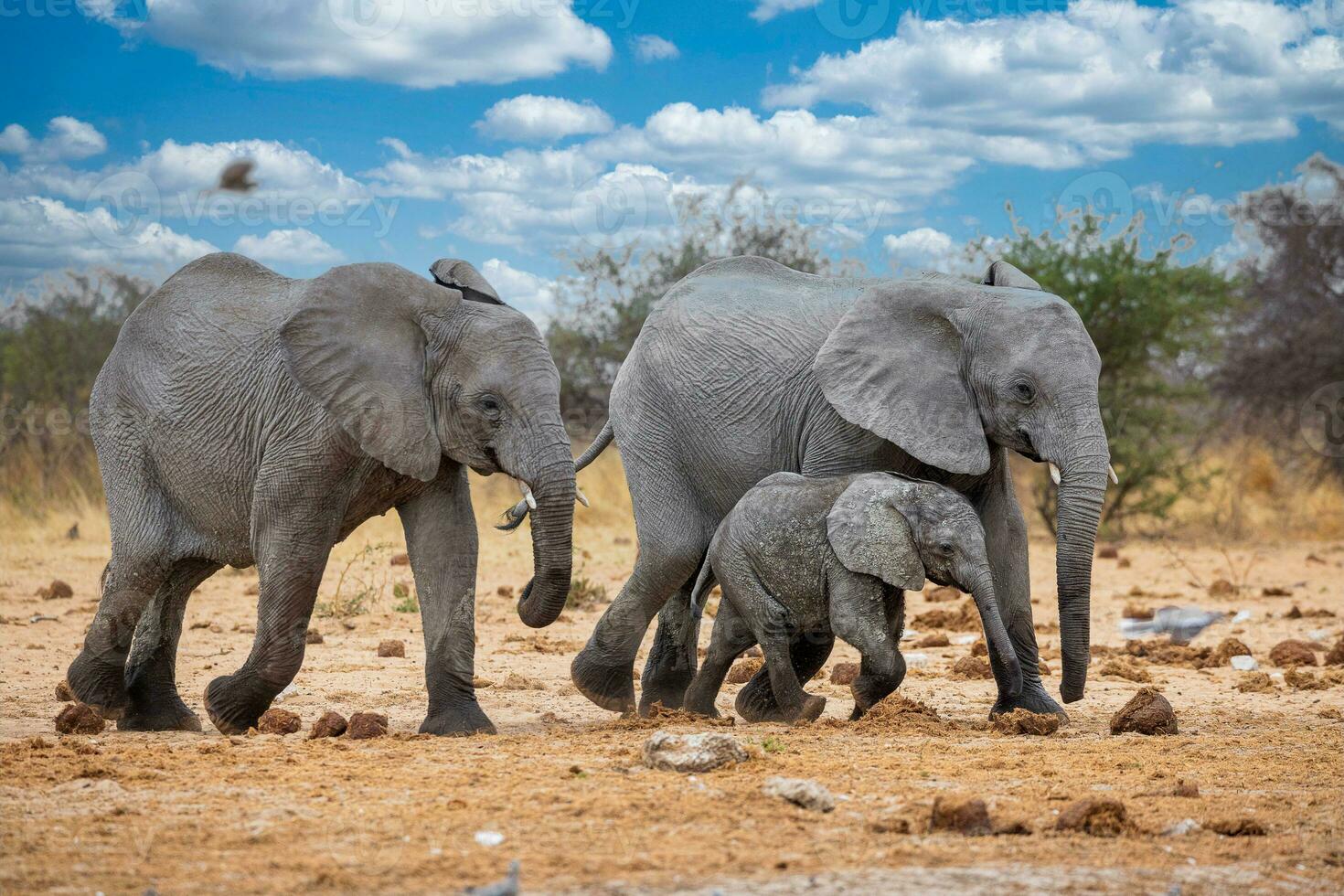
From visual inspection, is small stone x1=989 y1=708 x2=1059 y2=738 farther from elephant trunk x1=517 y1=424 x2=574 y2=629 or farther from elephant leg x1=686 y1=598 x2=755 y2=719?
elephant trunk x1=517 y1=424 x2=574 y2=629

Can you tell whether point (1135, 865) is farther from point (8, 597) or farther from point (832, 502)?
point (8, 597)

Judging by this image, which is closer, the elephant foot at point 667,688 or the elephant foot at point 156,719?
Answer: the elephant foot at point 156,719

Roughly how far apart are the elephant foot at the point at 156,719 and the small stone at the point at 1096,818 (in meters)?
4.24

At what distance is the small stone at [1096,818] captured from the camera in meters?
4.91

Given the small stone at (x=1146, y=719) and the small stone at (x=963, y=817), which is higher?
the small stone at (x=963, y=817)

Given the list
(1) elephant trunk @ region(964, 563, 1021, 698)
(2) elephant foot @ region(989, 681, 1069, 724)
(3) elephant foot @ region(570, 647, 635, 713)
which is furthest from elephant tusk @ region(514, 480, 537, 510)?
(2) elephant foot @ region(989, 681, 1069, 724)

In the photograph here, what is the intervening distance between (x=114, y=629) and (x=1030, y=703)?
4.16 metres

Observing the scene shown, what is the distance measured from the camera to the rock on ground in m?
5.67

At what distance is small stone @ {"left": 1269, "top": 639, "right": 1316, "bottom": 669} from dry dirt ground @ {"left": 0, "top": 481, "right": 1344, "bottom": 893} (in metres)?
0.37

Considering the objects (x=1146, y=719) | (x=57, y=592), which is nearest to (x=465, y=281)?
(x=1146, y=719)

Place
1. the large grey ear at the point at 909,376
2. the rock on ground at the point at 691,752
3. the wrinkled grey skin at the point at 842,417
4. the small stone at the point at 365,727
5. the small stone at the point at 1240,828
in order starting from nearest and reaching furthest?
the small stone at the point at 1240,828 → the rock on ground at the point at 691,752 → the small stone at the point at 365,727 → the wrinkled grey skin at the point at 842,417 → the large grey ear at the point at 909,376

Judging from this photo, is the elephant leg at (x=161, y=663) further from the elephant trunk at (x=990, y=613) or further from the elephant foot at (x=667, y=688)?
the elephant trunk at (x=990, y=613)

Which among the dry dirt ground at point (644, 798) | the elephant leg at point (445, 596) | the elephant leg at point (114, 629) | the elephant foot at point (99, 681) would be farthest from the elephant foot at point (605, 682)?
the elephant foot at point (99, 681)

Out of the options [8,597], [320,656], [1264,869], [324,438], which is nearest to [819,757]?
[1264,869]
